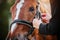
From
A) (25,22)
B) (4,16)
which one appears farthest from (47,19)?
(4,16)

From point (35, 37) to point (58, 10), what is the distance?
246mm

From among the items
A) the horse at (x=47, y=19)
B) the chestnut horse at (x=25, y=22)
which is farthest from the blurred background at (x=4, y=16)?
the horse at (x=47, y=19)

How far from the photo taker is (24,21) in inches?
50.0

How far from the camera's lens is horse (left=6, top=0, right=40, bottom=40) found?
126 centimetres

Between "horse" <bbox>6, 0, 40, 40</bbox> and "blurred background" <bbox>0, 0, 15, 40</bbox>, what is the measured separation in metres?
0.04

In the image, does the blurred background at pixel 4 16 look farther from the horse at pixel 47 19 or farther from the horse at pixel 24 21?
the horse at pixel 47 19

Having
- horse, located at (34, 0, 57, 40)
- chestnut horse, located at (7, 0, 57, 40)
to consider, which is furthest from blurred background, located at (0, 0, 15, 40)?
Answer: horse, located at (34, 0, 57, 40)

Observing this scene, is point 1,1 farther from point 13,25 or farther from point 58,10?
point 58,10

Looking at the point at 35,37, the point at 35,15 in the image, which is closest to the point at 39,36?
the point at 35,37

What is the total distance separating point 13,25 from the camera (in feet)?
4.20

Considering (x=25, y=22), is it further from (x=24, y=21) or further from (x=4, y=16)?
(x=4, y=16)

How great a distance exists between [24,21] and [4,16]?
17 centimetres

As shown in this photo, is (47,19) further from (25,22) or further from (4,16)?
(4,16)

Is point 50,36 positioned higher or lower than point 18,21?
lower
